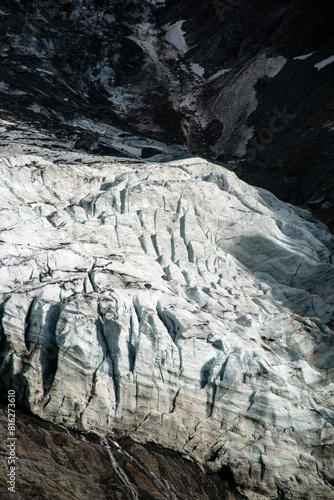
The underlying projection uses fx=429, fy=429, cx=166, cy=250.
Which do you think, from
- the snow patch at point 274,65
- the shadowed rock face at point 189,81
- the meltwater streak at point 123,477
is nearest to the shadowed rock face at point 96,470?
the meltwater streak at point 123,477

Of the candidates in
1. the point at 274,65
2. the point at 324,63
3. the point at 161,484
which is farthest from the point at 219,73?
the point at 161,484

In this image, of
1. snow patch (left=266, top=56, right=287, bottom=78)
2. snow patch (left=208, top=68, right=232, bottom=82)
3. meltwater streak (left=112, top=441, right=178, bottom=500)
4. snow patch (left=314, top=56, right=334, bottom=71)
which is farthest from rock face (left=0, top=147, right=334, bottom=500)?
snow patch (left=208, top=68, right=232, bottom=82)

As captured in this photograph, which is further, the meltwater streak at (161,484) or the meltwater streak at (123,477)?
the meltwater streak at (161,484)

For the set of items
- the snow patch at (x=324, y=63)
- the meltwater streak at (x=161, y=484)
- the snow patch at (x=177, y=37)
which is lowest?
the meltwater streak at (x=161, y=484)

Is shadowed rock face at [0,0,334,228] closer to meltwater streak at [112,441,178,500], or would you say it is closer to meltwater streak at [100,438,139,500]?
meltwater streak at [112,441,178,500]

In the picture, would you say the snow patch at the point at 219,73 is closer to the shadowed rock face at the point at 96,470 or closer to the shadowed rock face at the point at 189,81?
the shadowed rock face at the point at 189,81

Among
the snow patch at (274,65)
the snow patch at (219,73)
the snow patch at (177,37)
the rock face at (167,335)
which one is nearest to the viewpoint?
the rock face at (167,335)

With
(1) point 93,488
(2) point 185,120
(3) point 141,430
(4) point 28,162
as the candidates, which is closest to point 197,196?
(4) point 28,162

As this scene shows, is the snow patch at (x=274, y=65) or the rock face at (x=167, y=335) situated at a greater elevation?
the snow patch at (x=274, y=65)
